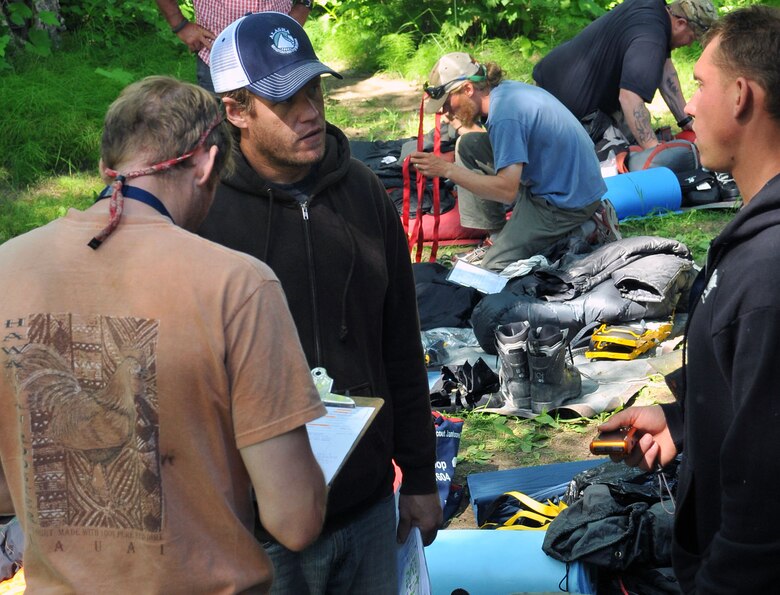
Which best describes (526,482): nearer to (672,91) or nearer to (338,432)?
(338,432)

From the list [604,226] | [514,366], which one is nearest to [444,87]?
[604,226]

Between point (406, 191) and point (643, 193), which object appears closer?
point (406, 191)

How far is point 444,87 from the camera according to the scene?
622 centimetres

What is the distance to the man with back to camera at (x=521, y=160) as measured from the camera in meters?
6.08

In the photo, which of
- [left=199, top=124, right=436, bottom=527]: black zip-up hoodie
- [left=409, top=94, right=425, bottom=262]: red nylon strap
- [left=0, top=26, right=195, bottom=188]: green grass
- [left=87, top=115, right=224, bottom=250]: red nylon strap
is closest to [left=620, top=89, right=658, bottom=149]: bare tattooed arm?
[left=409, top=94, right=425, bottom=262]: red nylon strap

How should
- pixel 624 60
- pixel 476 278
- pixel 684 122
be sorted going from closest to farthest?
pixel 476 278 → pixel 624 60 → pixel 684 122

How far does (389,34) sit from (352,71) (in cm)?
59

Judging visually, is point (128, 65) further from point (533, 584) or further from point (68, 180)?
point (533, 584)

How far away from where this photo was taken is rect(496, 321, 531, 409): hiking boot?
16.0 feet

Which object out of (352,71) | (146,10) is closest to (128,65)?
(146,10)

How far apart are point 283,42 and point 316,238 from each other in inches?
18.4

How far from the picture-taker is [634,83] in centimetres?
785

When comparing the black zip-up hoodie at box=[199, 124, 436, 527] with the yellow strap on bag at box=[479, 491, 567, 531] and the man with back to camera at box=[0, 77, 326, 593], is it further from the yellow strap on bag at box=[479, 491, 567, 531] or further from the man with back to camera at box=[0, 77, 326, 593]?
the yellow strap on bag at box=[479, 491, 567, 531]

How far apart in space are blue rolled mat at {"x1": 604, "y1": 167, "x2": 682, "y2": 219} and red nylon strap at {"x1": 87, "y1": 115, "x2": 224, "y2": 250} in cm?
563
